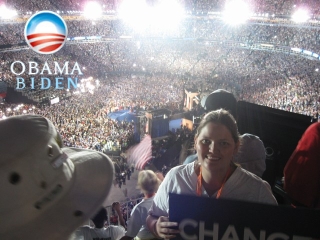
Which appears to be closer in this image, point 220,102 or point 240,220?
point 240,220

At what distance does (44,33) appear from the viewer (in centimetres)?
420

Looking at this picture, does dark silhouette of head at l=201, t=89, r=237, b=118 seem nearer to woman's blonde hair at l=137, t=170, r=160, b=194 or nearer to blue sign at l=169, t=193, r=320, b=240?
woman's blonde hair at l=137, t=170, r=160, b=194

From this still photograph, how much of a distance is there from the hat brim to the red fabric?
692 millimetres

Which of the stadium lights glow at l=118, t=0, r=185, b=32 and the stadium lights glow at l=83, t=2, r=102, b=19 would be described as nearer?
the stadium lights glow at l=118, t=0, r=185, b=32

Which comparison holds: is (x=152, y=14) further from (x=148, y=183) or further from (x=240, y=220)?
(x=240, y=220)

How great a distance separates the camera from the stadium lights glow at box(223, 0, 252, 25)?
492 cm

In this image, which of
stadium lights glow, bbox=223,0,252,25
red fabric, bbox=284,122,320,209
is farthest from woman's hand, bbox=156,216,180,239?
stadium lights glow, bbox=223,0,252,25

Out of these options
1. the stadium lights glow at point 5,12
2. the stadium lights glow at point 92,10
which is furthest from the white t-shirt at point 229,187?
the stadium lights glow at point 92,10

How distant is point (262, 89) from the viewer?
17.7ft

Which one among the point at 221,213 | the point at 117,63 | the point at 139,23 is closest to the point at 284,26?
the point at 139,23

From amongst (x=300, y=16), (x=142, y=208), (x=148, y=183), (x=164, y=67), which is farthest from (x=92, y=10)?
(x=142, y=208)

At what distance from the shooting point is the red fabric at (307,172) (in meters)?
0.97

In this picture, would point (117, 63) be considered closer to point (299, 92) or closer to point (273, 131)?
point (299, 92)

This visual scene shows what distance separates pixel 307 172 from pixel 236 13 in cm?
461
